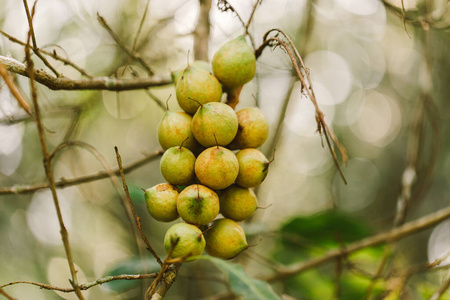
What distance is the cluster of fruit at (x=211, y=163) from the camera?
1066 millimetres

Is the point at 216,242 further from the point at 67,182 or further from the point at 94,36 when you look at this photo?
the point at 94,36

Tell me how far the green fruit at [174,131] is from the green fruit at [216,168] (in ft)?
0.42

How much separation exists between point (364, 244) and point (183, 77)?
1.47 m

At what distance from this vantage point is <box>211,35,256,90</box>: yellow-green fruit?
1271mm

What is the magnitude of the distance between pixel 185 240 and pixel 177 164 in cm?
27

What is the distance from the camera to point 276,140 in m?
2.26

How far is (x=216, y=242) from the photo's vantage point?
110cm

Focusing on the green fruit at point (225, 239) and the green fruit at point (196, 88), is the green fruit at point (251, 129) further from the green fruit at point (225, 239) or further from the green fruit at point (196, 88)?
the green fruit at point (225, 239)

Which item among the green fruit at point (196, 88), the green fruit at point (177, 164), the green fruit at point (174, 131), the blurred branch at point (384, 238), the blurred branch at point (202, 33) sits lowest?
the blurred branch at point (384, 238)

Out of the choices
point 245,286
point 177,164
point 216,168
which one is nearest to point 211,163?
point 216,168

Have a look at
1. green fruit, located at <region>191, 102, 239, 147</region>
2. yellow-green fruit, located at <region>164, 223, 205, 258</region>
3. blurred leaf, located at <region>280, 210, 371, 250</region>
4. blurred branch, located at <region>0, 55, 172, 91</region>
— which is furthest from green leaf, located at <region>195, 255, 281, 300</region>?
blurred leaf, located at <region>280, 210, 371, 250</region>

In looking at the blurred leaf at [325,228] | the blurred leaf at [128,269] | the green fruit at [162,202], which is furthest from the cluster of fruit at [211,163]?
the blurred leaf at [325,228]

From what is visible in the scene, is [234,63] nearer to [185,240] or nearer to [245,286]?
[185,240]

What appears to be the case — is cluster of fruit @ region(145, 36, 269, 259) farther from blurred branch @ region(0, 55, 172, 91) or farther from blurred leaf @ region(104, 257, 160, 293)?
blurred leaf @ region(104, 257, 160, 293)
